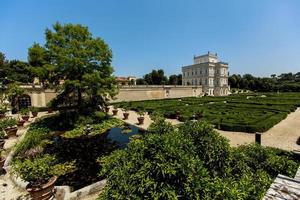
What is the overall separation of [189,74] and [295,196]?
65084mm

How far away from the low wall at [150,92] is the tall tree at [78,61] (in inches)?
580

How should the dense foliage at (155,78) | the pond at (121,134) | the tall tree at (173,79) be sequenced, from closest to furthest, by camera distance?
the pond at (121,134) → the dense foliage at (155,78) → the tall tree at (173,79)

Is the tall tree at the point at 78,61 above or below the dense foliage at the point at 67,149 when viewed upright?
above

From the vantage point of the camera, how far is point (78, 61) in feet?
47.0

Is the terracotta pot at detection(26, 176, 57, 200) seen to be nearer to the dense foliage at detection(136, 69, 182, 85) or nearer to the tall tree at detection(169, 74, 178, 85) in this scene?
the dense foliage at detection(136, 69, 182, 85)

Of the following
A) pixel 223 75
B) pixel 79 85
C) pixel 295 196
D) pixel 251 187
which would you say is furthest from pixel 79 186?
pixel 223 75

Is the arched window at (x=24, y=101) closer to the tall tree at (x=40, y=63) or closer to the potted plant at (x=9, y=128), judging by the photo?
the tall tree at (x=40, y=63)

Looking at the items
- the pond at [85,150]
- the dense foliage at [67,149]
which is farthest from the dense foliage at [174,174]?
the pond at [85,150]

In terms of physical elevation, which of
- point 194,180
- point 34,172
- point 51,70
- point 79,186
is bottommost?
point 79,186

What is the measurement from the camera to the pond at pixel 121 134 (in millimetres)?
11320

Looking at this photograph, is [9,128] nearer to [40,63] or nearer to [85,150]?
[40,63]

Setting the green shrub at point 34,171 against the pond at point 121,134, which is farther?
the pond at point 121,134

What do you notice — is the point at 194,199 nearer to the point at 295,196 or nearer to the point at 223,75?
the point at 295,196

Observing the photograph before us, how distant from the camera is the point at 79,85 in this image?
47.4 ft
